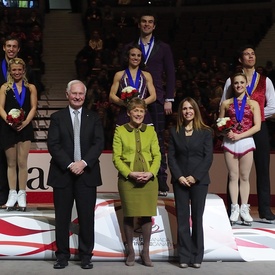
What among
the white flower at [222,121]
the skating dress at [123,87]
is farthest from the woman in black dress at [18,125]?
the white flower at [222,121]

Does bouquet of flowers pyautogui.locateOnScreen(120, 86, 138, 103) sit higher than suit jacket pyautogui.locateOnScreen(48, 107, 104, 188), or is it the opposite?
bouquet of flowers pyautogui.locateOnScreen(120, 86, 138, 103)

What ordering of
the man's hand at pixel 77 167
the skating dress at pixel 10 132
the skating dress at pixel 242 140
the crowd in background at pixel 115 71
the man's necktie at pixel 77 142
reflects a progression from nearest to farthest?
the man's hand at pixel 77 167, the man's necktie at pixel 77 142, the skating dress at pixel 242 140, the skating dress at pixel 10 132, the crowd in background at pixel 115 71

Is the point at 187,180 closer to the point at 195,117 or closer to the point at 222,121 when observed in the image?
the point at 195,117

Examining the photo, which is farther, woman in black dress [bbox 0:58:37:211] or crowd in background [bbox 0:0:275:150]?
crowd in background [bbox 0:0:275:150]

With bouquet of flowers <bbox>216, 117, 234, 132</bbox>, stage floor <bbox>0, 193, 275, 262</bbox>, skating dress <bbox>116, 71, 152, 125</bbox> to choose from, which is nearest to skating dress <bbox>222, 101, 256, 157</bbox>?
bouquet of flowers <bbox>216, 117, 234, 132</bbox>

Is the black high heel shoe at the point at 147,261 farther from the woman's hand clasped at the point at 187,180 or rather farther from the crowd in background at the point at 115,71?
the crowd in background at the point at 115,71

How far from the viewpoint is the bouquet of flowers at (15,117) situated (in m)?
5.91

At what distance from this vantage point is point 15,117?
5.90m

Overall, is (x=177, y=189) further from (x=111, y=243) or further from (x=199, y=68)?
(x=199, y=68)

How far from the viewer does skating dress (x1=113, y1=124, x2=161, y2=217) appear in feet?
18.2

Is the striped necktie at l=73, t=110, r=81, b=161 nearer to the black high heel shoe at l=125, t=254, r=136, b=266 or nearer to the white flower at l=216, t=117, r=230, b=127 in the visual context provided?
the black high heel shoe at l=125, t=254, r=136, b=266

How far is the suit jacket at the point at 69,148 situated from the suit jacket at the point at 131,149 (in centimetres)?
16

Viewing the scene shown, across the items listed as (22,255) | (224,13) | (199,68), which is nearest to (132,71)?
(22,255)

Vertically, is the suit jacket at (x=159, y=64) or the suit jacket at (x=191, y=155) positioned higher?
the suit jacket at (x=159, y=64)
